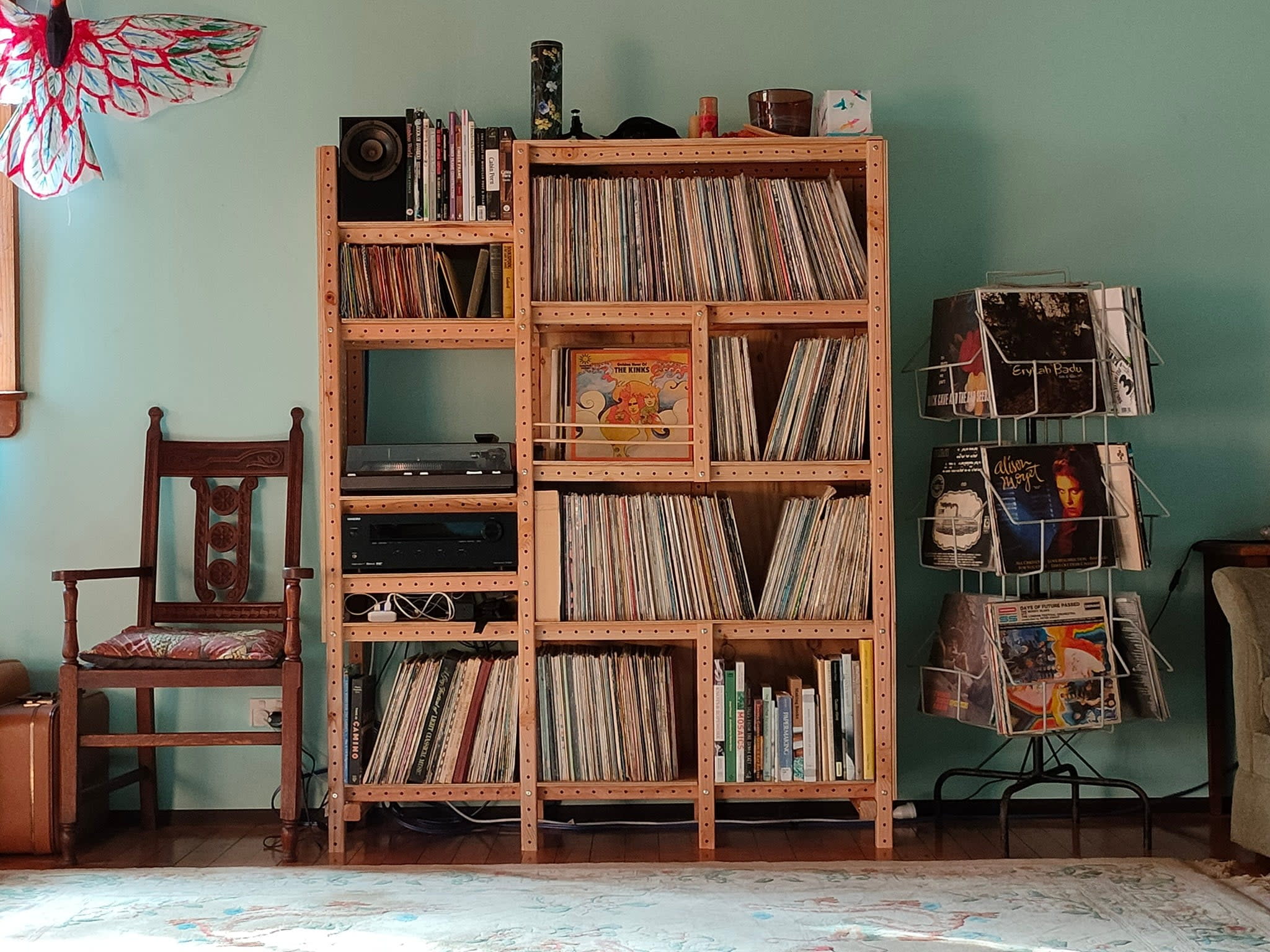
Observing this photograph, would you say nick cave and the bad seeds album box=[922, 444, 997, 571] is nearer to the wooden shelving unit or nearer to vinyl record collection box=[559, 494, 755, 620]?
the wooden shelving unit

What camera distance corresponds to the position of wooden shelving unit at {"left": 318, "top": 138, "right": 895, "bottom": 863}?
274cm

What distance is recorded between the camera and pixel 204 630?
2959 mm

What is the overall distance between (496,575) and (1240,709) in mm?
1692

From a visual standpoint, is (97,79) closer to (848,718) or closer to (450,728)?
(450,728)

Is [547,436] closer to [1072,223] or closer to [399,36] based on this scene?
[399,36]

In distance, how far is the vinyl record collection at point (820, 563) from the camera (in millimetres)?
2785

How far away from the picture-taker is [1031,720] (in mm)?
2684

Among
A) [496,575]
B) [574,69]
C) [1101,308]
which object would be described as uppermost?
[574,69]

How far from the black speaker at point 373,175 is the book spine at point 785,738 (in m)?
1.46

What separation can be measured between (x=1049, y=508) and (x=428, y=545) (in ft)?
4.72

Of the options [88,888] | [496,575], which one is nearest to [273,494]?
[496,575]

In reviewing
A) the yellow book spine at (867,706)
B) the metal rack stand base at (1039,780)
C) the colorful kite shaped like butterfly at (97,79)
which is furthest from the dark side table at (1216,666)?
the colorful kite shaped like butterfly at (97,79)

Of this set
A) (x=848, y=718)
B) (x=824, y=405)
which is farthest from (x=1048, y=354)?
(x=848, y=718)

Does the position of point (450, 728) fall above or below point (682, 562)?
below
